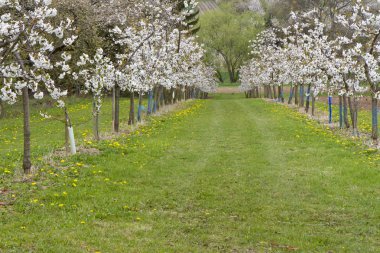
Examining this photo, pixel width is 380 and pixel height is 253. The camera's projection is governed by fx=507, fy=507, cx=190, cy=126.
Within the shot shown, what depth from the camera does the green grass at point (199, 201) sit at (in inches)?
286

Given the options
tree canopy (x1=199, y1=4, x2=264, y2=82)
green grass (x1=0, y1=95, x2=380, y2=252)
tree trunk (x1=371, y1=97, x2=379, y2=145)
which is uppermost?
tree canopy (x1=199, y1=4, x2=264, y2=82)

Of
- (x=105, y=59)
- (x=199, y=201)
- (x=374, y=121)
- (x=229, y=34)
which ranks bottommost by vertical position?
(x=199, y=201)

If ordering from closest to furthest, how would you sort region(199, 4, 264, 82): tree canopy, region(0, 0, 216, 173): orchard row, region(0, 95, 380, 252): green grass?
region(0, 95, 380, 252): green grass < region(0, 0, 216, 173): orchard row < region(199, 4, 264, 82): tree canopy

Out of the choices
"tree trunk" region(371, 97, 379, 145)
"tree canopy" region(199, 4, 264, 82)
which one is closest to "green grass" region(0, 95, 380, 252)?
"tree trunk" region(371, 97, 379, 145)

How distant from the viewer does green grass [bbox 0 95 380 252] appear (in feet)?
23.9

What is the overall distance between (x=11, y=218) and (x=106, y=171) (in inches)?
169

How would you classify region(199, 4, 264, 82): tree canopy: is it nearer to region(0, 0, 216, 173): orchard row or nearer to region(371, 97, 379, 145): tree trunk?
region(0, 0, 216, 173): orchard row

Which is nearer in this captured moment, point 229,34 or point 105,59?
point 105,59

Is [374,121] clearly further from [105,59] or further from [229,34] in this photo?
[229,34]

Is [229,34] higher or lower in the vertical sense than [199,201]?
higher

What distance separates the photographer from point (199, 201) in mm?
9844

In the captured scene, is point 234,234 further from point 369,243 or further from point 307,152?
point 307,152

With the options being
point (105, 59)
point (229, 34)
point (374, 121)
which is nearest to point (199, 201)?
point (105, 59)

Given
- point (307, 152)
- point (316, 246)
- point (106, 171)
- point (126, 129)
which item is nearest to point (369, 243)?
point (316, 246)
